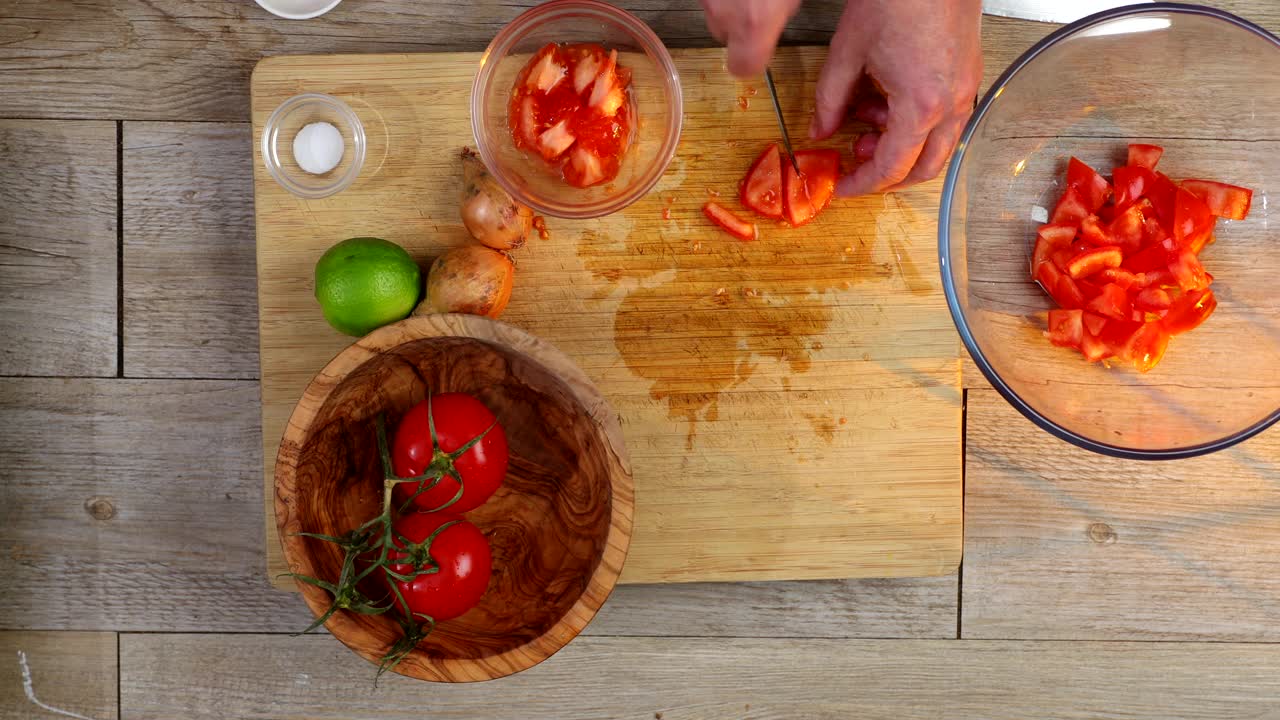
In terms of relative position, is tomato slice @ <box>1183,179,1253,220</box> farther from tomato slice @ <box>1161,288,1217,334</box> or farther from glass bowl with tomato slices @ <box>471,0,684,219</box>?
glass bowl with tomato slices @ <box>471,0,684,219</box>

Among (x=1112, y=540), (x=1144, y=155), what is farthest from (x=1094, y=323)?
(x=1112, y=540)

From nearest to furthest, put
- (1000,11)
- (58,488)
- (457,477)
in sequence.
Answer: (457,477), (1000,11), (58,488)

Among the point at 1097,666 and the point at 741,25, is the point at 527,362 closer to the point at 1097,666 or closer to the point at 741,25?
the point at 741,25

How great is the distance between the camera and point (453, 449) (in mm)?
1048

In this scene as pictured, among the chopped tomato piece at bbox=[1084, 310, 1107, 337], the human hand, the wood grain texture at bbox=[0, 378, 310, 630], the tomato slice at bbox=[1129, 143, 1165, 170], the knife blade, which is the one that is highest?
the knife blade

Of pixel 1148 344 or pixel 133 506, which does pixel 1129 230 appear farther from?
pixel 133 506

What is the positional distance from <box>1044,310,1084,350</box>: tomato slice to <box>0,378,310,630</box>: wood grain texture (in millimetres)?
1170

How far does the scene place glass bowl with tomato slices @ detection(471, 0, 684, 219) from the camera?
117 cm

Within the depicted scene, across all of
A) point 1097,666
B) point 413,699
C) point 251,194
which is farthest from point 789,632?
point 251,194

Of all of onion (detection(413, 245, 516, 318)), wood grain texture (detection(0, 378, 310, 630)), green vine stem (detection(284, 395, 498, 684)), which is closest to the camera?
green vine stem (detection(284, 395, 498, 684))

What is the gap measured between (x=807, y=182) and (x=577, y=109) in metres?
0.33

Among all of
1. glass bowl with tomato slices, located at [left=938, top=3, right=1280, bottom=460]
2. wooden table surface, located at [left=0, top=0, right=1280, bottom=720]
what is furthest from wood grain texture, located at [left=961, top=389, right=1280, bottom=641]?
glass bowl with tomato slices, located at [left=938, top=3, right=1280, bottom=460]

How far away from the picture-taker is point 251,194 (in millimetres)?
1324

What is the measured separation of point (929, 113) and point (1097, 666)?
0.91 meters
